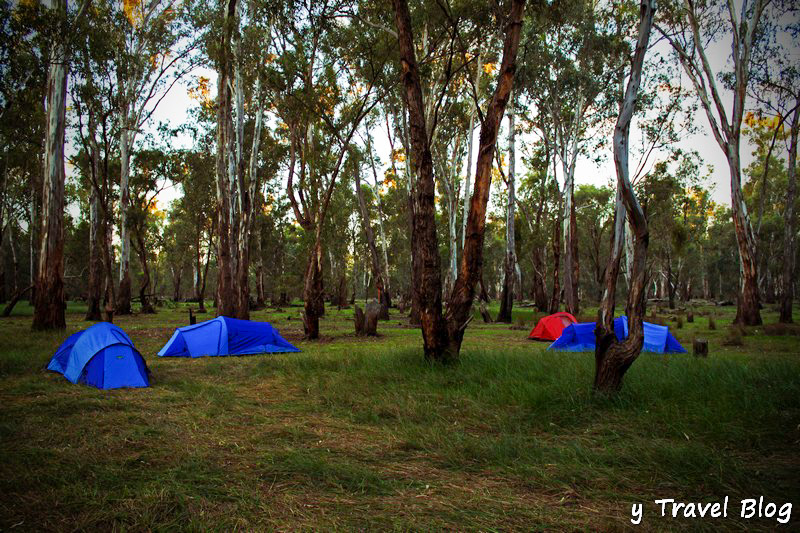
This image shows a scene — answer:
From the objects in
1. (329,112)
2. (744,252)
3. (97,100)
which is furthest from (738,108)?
(97,100)

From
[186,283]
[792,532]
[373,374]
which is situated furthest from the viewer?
[186,283]

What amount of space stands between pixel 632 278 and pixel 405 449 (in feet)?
10.6

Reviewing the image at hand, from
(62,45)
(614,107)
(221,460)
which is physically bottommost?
(221,460)

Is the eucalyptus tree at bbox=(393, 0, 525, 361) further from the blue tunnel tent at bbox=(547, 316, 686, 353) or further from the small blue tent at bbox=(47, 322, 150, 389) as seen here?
the small blue tent at bbox=(47, 322, 150, 389)

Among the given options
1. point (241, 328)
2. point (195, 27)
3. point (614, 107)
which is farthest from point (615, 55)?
point (241, 328)

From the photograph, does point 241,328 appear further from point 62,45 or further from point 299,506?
point 62,45

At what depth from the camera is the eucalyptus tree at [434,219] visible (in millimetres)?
7320

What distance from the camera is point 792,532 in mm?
2588

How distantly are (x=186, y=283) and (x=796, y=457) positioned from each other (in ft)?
292

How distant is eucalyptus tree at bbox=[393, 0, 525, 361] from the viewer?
7.32 meters

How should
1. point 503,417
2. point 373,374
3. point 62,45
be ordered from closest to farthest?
point 503,417 → point 373,374 → point 62,45

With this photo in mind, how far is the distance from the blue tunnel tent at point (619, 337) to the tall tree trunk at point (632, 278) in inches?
196

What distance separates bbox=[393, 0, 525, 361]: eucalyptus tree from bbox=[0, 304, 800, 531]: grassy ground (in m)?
0.86

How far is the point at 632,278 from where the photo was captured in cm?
512
